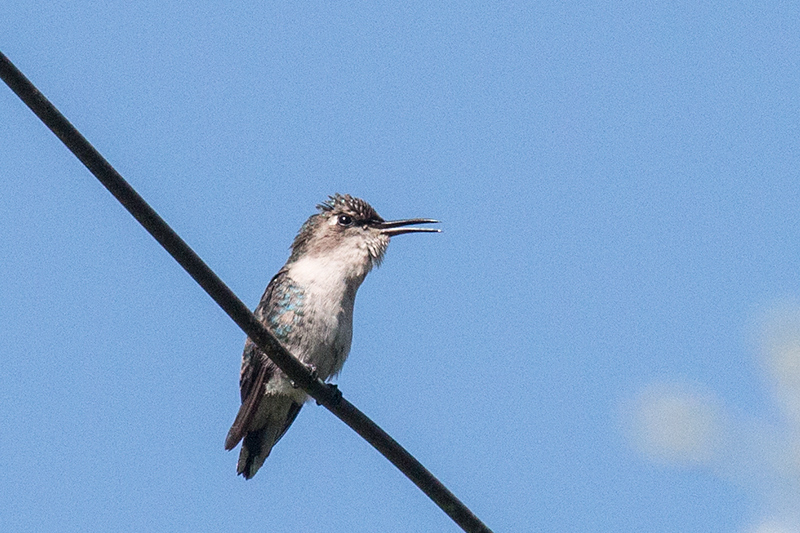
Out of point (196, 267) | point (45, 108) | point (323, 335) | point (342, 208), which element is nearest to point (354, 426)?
point (196, 267)

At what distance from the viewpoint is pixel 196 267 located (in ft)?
13.6

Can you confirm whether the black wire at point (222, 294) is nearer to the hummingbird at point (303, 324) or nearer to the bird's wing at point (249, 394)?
the bird's wing at point (249, 394)

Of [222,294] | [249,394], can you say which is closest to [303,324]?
[249,394]

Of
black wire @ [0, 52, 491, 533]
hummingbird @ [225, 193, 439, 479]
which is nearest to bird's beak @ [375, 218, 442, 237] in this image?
hummingbird @ [225, 193, 439, 479]

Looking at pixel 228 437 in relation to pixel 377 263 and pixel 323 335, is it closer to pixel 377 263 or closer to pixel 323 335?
pixel 323 335

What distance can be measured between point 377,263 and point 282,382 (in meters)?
1.27

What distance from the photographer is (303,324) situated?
26.6 ft

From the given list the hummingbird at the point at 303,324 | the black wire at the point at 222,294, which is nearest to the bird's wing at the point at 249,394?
the hummingbird at the point at 303,324

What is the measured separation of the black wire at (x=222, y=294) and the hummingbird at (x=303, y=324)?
9.01 feet

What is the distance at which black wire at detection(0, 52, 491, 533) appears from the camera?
374cm

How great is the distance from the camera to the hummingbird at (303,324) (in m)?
8.09

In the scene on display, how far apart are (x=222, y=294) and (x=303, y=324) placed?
3.81m

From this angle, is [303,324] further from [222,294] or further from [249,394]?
[222,294]

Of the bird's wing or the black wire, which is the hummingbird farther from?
the black wire
